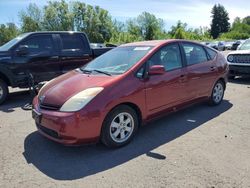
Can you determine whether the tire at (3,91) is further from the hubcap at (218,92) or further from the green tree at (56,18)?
the green tree at (56,18)

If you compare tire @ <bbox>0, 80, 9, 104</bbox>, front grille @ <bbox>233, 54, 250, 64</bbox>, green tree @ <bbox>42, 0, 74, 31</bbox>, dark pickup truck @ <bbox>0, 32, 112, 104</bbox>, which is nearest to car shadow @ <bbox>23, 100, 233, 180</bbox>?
tire @ <bbox>0, 80, 9, 104</bbox>

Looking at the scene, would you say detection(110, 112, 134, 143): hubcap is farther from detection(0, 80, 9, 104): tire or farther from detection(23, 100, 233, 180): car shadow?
detection(0, 80, 9, 104): tire

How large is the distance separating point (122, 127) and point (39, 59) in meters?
4.55

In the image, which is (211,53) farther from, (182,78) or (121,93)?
(121,93)

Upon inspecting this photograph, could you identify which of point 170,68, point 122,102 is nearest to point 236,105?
point 170,68

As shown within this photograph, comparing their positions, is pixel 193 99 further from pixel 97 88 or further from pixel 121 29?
pixel 121 29

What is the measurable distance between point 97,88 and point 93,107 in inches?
12.9

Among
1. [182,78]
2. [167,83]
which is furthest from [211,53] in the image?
[167,83]

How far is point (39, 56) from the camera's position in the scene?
8055 mm

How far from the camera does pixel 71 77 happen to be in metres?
4.96

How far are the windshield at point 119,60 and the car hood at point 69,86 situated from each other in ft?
1.05

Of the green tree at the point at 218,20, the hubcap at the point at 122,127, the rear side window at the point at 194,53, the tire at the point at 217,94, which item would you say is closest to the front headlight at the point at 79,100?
the hubcap at the point at 122,127

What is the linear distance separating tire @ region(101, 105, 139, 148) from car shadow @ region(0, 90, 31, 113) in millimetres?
3639

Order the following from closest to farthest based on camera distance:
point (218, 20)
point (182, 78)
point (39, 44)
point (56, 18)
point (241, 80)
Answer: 1. point (182, 78)
2. point (39, 44)
3. point (241, 80)
4. point (56, 18)
5. point (218, 20)
